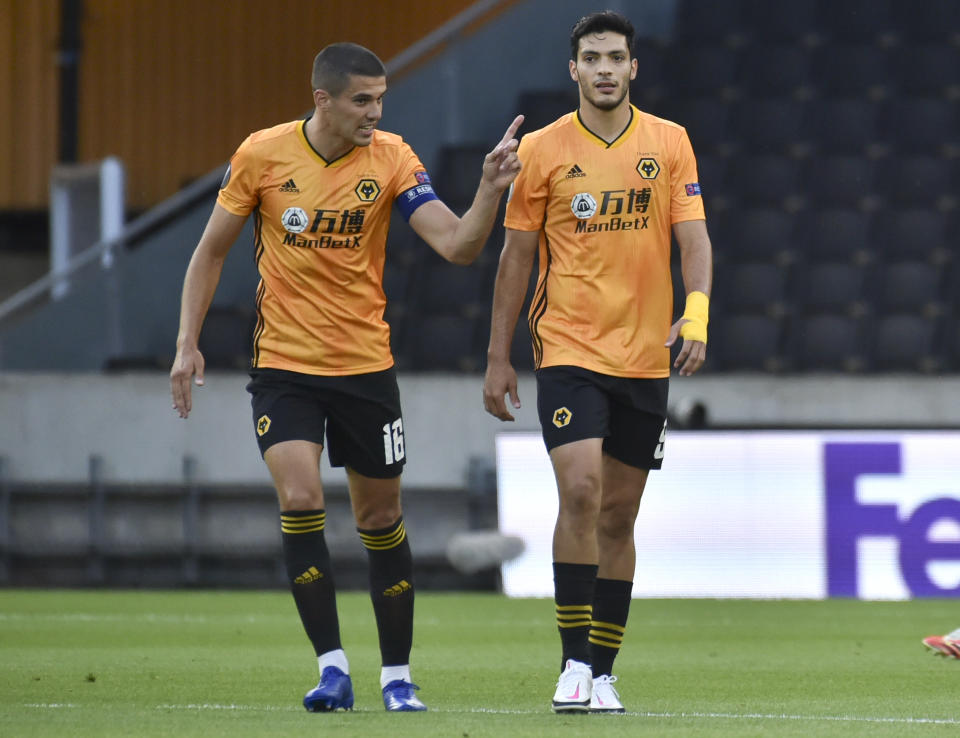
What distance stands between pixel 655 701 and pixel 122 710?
169 cm

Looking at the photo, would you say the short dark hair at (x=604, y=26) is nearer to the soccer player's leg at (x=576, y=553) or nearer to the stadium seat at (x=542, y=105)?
the soccer player's leg at (x=576, y=553)

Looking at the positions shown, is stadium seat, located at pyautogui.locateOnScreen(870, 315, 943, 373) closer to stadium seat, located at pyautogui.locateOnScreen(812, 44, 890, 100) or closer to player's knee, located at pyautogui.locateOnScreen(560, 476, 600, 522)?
stadium seat, located at pyautogui.locateOnScreen(812, 44, 890, 100)

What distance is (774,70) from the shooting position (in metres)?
14.9

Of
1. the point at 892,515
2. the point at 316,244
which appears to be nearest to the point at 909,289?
the point at 892,515

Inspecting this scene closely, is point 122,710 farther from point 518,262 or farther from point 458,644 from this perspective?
point 458,644

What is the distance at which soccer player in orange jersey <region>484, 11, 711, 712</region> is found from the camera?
5391mm

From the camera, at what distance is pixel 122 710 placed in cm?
527

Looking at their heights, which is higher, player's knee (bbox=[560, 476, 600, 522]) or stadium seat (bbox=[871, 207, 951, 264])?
stadium seat (bbox=[871, 207, 951, 264])

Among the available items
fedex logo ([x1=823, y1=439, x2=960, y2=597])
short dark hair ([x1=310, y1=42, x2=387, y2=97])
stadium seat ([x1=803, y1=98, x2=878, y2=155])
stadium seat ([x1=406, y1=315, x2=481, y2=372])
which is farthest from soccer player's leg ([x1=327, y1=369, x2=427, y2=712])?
stadium seat ([x1=803, y1=98, x2=878, y2=155])

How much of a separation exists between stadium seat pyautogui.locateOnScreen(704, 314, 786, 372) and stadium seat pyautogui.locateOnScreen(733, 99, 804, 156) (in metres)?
1.75

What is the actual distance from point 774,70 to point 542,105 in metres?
2.02

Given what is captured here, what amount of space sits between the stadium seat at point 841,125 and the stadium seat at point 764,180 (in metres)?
0.36

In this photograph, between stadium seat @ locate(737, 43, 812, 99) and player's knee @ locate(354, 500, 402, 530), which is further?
stadium seat @ locate(737, 43, 812, 99)

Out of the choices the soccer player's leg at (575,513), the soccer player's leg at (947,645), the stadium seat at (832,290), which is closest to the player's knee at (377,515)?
the soccer player's leg at (575,513)
